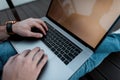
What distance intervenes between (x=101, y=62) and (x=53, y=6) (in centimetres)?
31

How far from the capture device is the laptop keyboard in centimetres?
54

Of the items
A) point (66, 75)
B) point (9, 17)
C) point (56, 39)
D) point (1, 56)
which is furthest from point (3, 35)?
point (9, 17)

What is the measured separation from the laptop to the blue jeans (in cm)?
4

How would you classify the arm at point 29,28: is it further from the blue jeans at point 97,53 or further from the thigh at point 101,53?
the thigh at point 101,53

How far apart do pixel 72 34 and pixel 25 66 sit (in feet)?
0.75

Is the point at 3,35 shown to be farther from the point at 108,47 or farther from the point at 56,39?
the point at 108,47

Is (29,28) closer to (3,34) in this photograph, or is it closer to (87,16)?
(3,34)

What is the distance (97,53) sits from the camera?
1.93ft

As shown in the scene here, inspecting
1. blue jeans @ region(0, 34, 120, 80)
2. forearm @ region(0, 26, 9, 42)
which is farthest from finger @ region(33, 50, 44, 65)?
forearm @ region(0, 26, 9, 42)

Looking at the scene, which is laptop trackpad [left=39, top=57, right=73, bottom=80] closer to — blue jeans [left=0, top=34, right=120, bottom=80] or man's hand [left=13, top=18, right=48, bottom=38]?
blue jeans [left=0, top=34, right=120, bottom=80]

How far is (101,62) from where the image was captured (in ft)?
2.01

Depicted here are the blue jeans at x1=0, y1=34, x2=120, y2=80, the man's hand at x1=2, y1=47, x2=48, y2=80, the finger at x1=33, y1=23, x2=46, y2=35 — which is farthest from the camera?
the finger at x1=33, y1=23, x2=46, y2=35

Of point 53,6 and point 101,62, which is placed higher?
point 53,6

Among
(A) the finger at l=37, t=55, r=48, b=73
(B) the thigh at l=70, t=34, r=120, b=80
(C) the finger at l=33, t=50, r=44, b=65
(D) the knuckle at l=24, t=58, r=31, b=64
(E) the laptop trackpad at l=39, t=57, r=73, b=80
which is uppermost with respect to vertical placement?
(D) the knuckle at l=24, t=58, r=31, b=64
